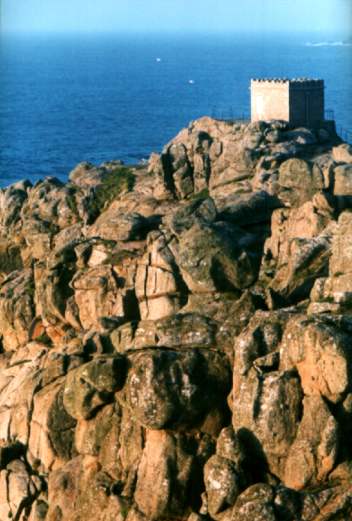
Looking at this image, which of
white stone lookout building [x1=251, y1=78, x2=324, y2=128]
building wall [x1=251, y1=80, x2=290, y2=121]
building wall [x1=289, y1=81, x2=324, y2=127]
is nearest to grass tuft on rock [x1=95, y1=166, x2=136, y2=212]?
building wall [x1=251, y1=80, x2=290, y2=121]

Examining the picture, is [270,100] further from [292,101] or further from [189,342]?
[189,342]

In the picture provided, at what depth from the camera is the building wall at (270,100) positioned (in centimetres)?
10881

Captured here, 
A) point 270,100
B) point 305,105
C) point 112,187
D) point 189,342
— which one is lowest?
point 112,187

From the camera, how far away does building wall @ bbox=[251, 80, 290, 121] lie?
109m

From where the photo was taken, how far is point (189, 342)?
63062 mm

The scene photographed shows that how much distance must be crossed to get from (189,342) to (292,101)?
51.6m

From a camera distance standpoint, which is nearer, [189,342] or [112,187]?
[189,342]

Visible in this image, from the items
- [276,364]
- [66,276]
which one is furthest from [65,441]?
[66,276]

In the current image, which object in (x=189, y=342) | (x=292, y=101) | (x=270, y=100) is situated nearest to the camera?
(x=189, y=342)

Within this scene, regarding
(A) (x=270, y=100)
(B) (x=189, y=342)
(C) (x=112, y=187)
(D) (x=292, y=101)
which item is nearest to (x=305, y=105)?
(D) (x=292, y=101)

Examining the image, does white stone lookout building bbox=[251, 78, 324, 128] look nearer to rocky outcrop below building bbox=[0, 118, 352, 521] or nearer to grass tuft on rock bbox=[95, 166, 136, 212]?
rocky outcrop below building bbox=[0, 118, 352, 521]

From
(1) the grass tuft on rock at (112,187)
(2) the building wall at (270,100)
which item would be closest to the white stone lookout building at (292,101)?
(2) the building wall at (270,100)

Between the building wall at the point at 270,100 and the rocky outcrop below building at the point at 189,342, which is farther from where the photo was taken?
the building wall at the point at 270,100

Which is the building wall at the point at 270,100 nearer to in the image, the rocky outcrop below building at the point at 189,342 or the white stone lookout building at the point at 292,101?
the white stone lookout building at the point at 292,101
